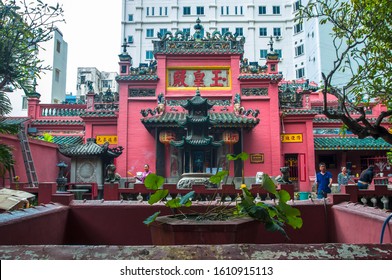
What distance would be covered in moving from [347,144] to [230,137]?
278 inches

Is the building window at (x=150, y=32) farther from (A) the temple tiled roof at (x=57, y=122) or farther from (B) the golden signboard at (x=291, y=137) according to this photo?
(B) the golden signboard at (x=291, y=137)

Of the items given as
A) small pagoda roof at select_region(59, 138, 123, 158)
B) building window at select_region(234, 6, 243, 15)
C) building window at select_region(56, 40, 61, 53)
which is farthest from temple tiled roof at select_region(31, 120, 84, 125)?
building window at select_region(234, 6, 243, 15)

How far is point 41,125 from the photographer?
1866 cm

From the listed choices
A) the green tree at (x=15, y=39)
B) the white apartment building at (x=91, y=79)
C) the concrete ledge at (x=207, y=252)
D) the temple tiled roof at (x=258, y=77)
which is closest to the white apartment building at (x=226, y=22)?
the white apartment building at (x=91, y=79)

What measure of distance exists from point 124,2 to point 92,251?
43.3 meters

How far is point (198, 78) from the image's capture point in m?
17.6

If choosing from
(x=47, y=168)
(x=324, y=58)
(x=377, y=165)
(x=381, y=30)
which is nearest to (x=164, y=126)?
(x=47, y=168)

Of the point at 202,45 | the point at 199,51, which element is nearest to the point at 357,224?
the point at 199,51

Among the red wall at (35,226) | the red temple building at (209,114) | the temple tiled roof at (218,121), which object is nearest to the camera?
the red wall at (35,226)

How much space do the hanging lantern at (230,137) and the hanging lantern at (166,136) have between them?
8.21ft

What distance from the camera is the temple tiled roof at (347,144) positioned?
694 inches

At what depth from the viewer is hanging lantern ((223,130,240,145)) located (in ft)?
51.4
